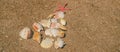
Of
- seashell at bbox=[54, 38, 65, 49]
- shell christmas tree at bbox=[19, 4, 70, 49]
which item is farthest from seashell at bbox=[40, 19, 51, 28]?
seashell at bbox=[54, 38, 65, 49]

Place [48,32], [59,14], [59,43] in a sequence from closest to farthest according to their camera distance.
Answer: [59,43]
[48,32]
[59,14]

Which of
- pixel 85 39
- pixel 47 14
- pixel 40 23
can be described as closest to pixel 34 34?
pixel 40 23

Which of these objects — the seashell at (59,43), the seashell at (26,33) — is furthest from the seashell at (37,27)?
the seashell at (59,43)

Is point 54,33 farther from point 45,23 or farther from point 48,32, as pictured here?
point 45,23

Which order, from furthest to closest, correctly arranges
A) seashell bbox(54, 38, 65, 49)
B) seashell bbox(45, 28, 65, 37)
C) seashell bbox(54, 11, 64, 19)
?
seashell bbox(54, 11, 64, 19) < seashell bbox(45, 28, 65, 37) < seashell bbox(54, 38, 65, 49)

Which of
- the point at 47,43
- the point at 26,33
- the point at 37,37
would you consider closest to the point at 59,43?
the point at 47,43

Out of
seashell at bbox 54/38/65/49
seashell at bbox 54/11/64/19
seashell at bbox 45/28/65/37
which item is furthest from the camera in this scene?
seashell at bbox 54/11/64/19

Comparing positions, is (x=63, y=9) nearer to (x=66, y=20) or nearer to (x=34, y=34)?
(x=66, y=20)

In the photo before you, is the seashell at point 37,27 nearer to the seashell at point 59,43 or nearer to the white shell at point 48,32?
the white shell at point 48,32

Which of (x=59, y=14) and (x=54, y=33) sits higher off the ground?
(x=59, y=14)

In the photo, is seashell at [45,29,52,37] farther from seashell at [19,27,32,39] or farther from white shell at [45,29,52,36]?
seashell at [19,27,32,39]

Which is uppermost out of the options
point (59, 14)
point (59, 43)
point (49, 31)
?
point (59, 14)

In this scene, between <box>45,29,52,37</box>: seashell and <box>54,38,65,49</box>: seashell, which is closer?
<box>54,38,65,49</box>: seashell
